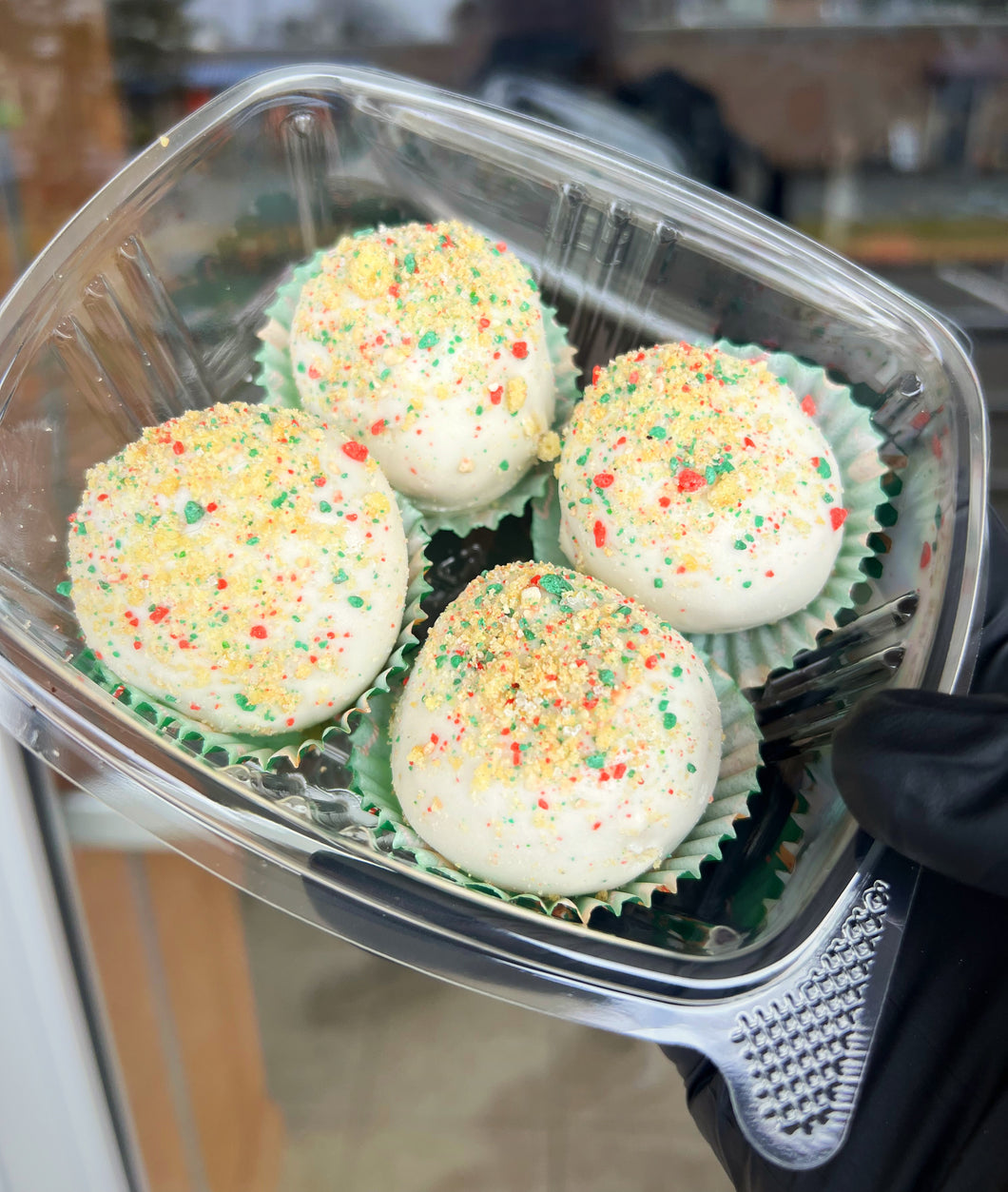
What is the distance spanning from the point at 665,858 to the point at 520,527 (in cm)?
41

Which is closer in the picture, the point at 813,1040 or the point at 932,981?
the point at 813,1040

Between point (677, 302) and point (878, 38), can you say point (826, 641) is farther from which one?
point (878, 38)

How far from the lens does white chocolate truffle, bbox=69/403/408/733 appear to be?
2.46ft

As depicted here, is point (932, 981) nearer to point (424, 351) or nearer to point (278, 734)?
point (278, 734)

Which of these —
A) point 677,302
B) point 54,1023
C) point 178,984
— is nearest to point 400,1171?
point 178,984

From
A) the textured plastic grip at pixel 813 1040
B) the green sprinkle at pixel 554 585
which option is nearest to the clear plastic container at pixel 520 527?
the textured plastic grip at pixel 813 1040

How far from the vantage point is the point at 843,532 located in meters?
0.91

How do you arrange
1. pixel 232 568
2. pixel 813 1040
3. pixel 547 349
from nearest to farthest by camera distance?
pixel 813 1040 < pixel 232 568 < pixel 547 349

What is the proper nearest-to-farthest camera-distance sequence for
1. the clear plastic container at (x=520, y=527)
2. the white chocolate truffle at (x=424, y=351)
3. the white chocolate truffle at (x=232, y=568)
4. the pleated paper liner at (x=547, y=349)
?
the clear plastic container at (x=520, y=527), the white chocolate truffle at (x=232, y=568), the white chocolate truffle at (x=424, y=351), the pleated paper liner at (x=547, y=349)

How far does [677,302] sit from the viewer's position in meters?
0.99

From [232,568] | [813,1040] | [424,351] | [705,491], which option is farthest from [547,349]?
[813,1040]

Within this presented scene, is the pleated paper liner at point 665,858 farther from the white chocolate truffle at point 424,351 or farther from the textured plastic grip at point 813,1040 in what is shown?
the white chocolate truffle at point 424,351

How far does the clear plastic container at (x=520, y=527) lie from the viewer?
642 millimetres

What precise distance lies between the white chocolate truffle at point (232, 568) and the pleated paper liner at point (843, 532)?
26 cm
